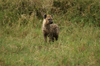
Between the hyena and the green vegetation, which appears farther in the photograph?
the hyena

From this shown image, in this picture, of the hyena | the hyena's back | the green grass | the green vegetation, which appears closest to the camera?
the green grass

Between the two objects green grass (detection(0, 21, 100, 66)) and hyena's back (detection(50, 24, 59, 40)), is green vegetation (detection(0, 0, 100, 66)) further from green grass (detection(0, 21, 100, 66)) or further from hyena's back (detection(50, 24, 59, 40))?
hyena's back (detection(50, 24, 59, 40))

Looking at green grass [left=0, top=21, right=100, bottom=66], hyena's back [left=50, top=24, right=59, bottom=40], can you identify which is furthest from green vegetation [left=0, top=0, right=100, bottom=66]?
hyena's back [left=50, top=24, right=59, bottom=40]

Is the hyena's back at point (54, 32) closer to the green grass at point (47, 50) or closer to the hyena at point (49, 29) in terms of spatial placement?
the hyena at point (49, 29)

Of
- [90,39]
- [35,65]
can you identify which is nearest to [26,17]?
[90,39]

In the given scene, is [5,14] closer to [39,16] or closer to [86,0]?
[39,16]

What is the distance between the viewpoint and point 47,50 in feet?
17.8

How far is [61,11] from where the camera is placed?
28.5 ft

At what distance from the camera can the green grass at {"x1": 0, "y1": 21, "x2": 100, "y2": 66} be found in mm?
4461

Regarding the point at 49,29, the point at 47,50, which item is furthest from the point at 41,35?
the point at 47,50

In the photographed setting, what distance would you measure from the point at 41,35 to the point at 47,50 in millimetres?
1697

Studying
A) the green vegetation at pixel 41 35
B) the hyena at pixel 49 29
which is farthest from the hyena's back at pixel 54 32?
the green vegetation at pixel 41 35

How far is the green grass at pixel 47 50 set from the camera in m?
4.46

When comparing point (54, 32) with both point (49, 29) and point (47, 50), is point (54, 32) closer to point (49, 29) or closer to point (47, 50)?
point (49, 29)
